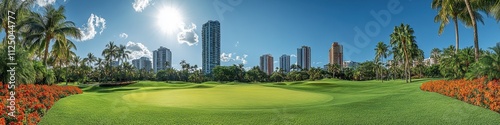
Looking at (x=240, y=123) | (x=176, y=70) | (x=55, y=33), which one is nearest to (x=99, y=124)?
(x=240, y=123)

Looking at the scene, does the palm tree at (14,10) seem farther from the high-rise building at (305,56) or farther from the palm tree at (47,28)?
the high-rise building at (305,56)

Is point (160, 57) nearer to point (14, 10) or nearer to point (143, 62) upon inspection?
point (143, 62)

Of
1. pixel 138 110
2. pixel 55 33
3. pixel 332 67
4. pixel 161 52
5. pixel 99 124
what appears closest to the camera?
pixel 99 124

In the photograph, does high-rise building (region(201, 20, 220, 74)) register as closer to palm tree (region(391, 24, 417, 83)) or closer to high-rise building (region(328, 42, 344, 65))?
high-rise building (region(328, 42, 344, 65))

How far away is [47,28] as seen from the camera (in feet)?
80.3

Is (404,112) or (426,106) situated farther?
(426,106)

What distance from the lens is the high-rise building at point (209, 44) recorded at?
118000 mm

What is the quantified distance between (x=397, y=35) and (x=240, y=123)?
3884 centimetres

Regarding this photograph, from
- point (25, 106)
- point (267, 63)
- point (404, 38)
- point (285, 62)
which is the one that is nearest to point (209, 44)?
point (267, 63)

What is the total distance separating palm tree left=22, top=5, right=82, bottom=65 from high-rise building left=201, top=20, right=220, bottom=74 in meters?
92.0

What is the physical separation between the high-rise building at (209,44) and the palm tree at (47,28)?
9201 cm

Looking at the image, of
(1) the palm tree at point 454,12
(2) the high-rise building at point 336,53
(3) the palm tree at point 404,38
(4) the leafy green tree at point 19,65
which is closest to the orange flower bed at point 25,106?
(4) the leafy green tree at point 19,65

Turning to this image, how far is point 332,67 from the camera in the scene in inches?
3499

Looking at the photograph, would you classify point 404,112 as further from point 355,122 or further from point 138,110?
point 138,110
